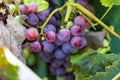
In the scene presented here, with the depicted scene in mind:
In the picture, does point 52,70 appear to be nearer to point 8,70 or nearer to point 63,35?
point 63,35

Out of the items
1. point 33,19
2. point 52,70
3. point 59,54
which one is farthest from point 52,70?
point 33,19

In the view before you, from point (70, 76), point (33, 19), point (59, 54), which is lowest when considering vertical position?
point (70, 76)

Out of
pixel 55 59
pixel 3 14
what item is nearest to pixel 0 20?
pixel 3 14

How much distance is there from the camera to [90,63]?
2.60 ft

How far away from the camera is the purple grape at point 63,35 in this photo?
2.63 ft

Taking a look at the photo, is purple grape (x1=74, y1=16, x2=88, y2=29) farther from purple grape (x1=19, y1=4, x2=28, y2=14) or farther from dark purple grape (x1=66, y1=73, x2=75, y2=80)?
dark purple grape (x1=66, y1=73, x2=75, y2=80)

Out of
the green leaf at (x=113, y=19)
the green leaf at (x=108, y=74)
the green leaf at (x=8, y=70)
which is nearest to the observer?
the green leaf at (x=8, y=70)

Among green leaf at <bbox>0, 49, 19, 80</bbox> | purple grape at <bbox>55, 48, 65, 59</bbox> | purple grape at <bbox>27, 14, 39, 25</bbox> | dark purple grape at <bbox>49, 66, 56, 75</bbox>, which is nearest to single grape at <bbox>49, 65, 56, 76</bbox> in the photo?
dark purple grape at <bbox>49, 66, 56, 75</bbox>

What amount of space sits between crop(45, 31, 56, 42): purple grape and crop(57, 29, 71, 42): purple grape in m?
0.02

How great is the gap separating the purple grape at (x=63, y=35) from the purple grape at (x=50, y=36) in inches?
0.6

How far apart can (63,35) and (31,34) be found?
80 mm

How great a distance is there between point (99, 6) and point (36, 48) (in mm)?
248

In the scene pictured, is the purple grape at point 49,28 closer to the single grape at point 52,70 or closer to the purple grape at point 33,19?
the purple grape at point 33,19

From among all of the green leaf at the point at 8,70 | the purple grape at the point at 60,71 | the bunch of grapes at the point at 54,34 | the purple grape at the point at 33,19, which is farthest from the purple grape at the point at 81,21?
the green leaf at the point at 8,70
